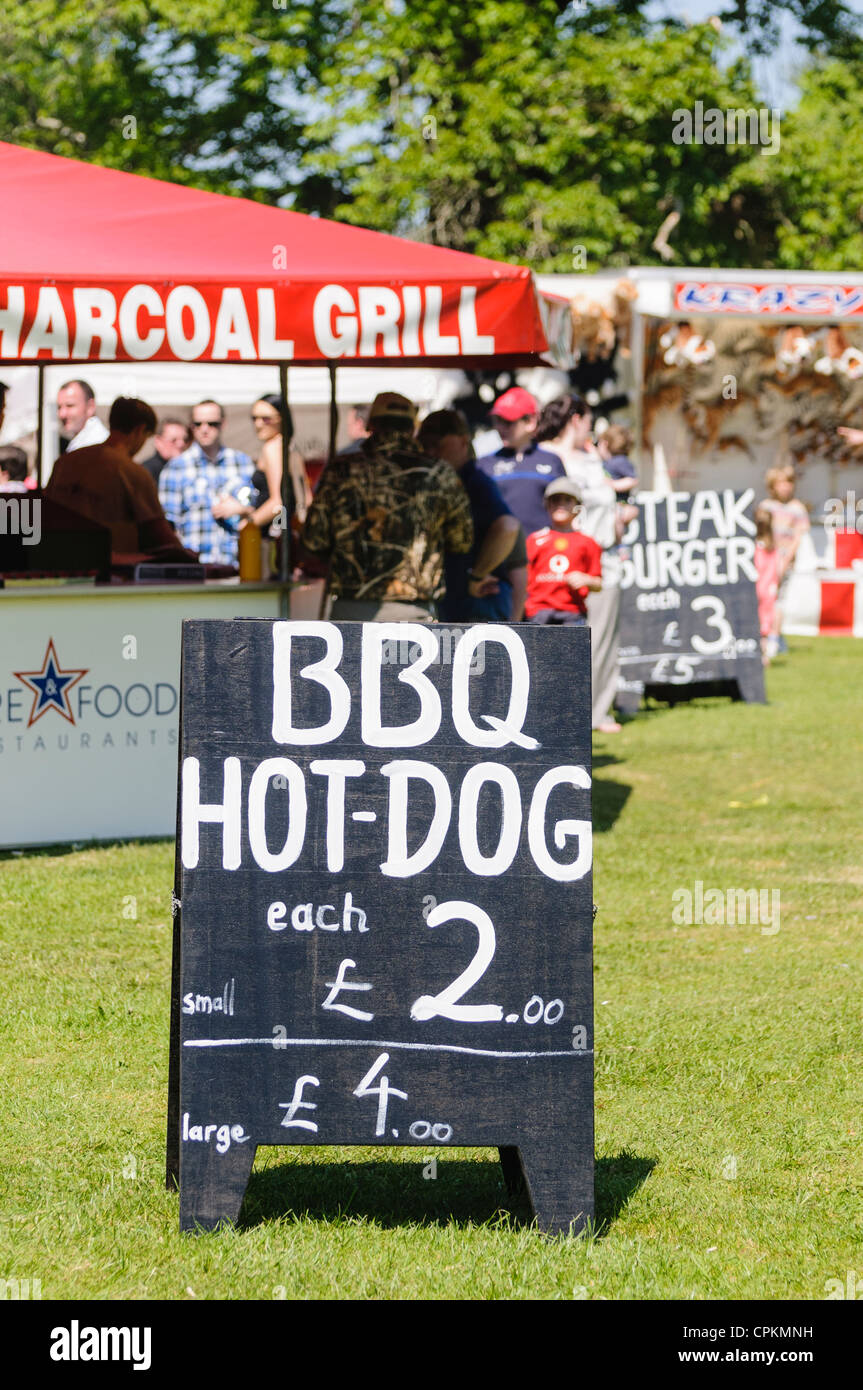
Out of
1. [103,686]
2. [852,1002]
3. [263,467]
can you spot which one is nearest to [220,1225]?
[852,1002]

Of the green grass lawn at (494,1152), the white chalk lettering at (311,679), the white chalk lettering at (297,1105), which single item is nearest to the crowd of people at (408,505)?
the green grass lawn at (494,1152)

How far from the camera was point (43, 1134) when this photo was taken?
4.97 m

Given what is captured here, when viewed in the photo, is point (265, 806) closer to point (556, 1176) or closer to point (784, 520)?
point (556, 1176)

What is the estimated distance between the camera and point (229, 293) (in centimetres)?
792

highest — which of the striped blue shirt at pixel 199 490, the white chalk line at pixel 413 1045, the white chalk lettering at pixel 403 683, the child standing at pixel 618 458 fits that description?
the child standing at pixel 618 458

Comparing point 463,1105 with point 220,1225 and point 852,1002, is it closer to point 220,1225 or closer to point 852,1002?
point 220,1225

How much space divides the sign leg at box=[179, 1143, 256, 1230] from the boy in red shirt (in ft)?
23.5

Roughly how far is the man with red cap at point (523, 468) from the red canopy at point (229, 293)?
2688 millimetres

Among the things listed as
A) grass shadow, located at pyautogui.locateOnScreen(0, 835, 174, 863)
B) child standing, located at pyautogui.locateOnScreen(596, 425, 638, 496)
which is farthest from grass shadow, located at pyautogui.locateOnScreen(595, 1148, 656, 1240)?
child standing, located at pyautogui.locateOnScreen(596, 425, 638, 496)

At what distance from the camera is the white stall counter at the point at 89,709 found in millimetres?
8820

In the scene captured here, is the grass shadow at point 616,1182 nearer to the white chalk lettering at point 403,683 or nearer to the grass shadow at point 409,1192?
the grass shadow at point 409,1192

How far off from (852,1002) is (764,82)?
27.5m

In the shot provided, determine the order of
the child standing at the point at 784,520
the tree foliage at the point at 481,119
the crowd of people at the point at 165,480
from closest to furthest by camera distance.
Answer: the crowd of people at the point at 165,480, the child standing at the point at 784,520, the tree foliage at the point at 481,119

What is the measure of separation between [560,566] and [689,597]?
3334 millimetres
